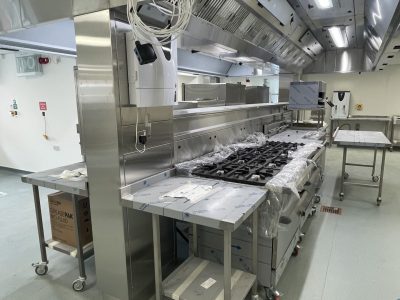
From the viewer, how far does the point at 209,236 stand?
2.04 metres

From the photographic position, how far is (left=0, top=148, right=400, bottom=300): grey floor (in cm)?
206

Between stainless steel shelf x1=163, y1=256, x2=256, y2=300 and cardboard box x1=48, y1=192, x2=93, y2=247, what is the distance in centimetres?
79

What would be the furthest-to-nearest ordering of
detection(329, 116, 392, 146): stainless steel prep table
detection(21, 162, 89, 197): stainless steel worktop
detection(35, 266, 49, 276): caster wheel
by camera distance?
detection(329, 116, 392, 146): stainless steel prep table → detection(35, 266, 49, 276): caster wheel → detection(21, 162, 89, 197): stainless steel worktop

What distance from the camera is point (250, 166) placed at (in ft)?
7.34

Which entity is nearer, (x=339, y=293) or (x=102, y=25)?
(x=102, y=25)

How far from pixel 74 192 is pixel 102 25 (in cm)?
109

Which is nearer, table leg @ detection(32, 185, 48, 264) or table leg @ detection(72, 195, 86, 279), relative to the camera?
table leg @ detection(72, 195, 86, 279)

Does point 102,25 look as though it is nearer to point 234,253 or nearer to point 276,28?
point 234,253

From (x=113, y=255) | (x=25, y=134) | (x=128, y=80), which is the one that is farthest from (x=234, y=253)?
(x=25, y=134)

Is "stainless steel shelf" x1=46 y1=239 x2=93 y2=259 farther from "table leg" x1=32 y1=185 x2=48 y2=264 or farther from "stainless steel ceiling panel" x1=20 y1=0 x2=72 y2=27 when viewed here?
"stainless steel ceiling panel" x1=20 y1=0 x2=72 y2=27

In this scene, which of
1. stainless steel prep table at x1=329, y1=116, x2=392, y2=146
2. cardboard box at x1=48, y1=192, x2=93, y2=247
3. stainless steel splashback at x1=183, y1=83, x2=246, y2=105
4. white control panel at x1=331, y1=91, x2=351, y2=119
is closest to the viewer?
cardboard box at x1=48, y1=192, x2=93, y2=247

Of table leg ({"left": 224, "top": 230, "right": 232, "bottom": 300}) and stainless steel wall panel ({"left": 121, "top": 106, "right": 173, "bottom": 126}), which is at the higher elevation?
stainless steel wall panel ({"left": 121, "top": 106, "right": 173, "bottom": 126})

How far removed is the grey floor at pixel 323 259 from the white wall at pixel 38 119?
116cm

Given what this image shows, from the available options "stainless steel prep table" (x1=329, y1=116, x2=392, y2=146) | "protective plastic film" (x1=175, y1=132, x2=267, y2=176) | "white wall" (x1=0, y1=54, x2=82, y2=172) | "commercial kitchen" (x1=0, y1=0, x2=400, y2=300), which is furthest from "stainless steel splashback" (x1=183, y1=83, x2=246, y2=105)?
"stainless steel prep table" (x1=329, y1=116, x2=392, y2=146)
